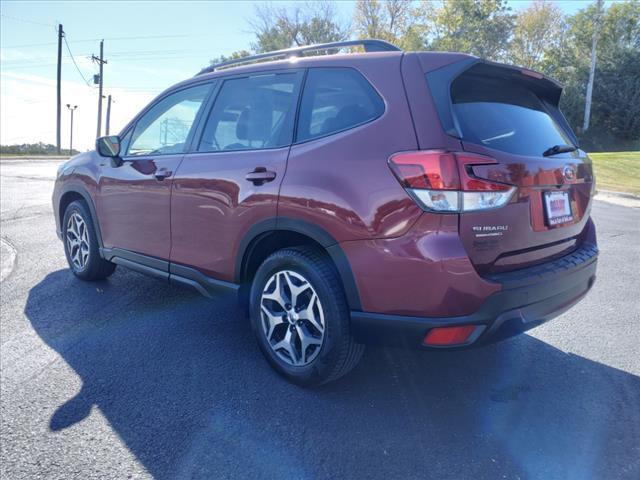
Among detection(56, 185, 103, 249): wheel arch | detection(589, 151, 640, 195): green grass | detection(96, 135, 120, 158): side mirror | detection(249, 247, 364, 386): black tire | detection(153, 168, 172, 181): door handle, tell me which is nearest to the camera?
detection(249, 247, 364, 386): black tire

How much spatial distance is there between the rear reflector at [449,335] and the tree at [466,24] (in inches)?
1719

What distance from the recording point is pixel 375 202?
2.44 m

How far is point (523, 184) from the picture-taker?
2.48 meters

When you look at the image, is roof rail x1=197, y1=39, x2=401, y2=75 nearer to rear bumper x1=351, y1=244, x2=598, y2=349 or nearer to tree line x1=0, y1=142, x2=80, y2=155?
rear bumper x1=351, y1=244, x2=598, y2=349

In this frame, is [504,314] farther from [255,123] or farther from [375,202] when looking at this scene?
[255,123]

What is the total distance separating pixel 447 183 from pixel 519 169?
1.48 ft

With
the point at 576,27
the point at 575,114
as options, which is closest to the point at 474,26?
the point at 576,27

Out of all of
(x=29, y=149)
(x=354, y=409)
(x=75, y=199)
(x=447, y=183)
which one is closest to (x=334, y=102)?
(x=447, y=183)

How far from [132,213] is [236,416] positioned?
2.09m

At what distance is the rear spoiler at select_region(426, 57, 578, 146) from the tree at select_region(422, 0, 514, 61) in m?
42.3

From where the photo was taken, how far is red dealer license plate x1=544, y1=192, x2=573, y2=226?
2.66 metres

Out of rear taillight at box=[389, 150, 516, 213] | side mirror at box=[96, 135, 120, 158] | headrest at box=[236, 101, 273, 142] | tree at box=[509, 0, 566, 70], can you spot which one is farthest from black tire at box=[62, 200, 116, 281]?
tree at box=[509, 0, 566, 70]

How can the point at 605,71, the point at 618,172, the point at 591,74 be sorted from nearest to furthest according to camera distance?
1. the point at 618,172
2. the point at 591,74
3. the point at 605,71

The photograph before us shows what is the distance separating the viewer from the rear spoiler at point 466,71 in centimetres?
242
